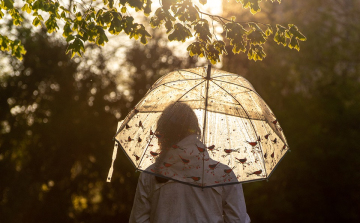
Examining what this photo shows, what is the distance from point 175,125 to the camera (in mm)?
3500

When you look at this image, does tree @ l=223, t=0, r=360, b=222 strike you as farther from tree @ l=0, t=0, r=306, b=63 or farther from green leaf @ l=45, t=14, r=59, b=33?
green leaf @ l=45, t=14, r=59, b=33

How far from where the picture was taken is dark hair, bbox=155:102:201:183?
3318 mm

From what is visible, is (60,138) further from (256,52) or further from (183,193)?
(183,193)

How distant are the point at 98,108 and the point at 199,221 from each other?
971cm

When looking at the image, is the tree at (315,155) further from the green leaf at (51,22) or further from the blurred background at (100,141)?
the green leaf at (51,22)

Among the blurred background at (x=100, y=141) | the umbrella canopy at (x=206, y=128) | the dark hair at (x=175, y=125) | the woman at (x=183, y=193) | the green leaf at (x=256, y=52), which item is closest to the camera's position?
the woman at (x=183, y=193)

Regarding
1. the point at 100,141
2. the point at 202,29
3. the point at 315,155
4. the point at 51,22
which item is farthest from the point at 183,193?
the point at 315,155

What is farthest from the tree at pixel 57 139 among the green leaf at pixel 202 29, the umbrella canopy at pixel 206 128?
the umbrella canopy at pixel 206 128

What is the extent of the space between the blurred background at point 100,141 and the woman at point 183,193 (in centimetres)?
877

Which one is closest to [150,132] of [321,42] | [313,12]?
[321,42]

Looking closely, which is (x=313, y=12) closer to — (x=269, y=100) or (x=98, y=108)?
(x=269, y=100)

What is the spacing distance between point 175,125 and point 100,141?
914cm

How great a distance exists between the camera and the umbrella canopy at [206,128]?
343cm

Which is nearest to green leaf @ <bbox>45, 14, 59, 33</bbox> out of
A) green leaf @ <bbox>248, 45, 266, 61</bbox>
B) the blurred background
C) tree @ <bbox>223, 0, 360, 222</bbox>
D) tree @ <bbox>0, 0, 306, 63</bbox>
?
tree @ <bbox>0, 0, 306, 63</bbox>
